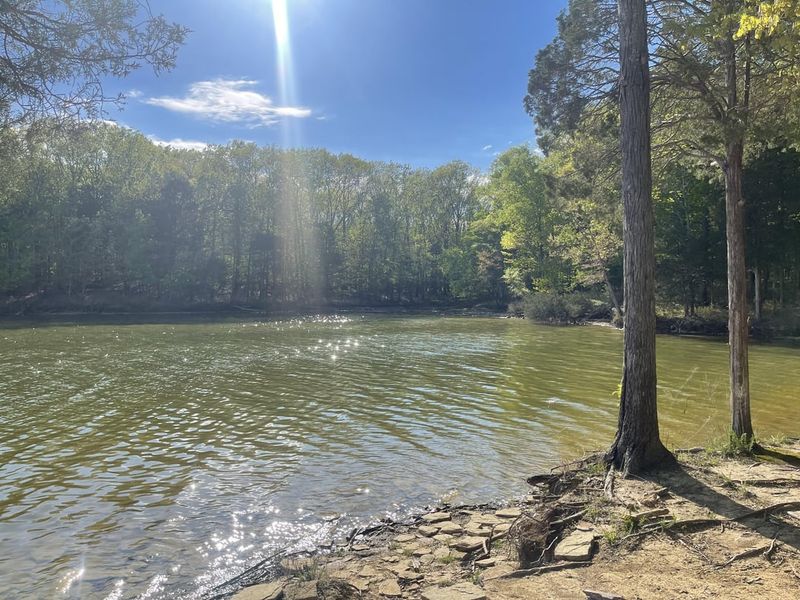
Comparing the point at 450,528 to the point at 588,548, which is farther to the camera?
the point at 450,528

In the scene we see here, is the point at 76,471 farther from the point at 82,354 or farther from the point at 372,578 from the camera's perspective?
the point at 82,354

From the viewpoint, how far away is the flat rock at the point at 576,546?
4.43 m

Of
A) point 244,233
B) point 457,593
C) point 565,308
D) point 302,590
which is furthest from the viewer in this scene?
point 244,233

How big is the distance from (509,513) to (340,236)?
5685 cm

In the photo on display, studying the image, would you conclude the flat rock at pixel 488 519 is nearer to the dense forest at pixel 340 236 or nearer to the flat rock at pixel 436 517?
the flat rock at pixel 436 517

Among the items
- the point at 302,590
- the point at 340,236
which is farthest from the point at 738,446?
the point at 340,236

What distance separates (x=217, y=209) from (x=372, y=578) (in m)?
53.1

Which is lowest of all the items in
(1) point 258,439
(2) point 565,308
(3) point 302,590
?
(1) point 258,439

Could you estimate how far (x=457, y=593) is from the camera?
394 centimetres

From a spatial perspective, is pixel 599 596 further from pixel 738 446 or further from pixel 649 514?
pixel 738 446

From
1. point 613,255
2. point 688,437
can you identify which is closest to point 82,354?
point 688,437

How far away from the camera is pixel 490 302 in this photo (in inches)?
2237

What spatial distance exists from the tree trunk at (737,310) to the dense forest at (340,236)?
22948 millimetres

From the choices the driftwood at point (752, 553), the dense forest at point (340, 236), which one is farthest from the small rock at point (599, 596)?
the dense forest at point (340, 236)
